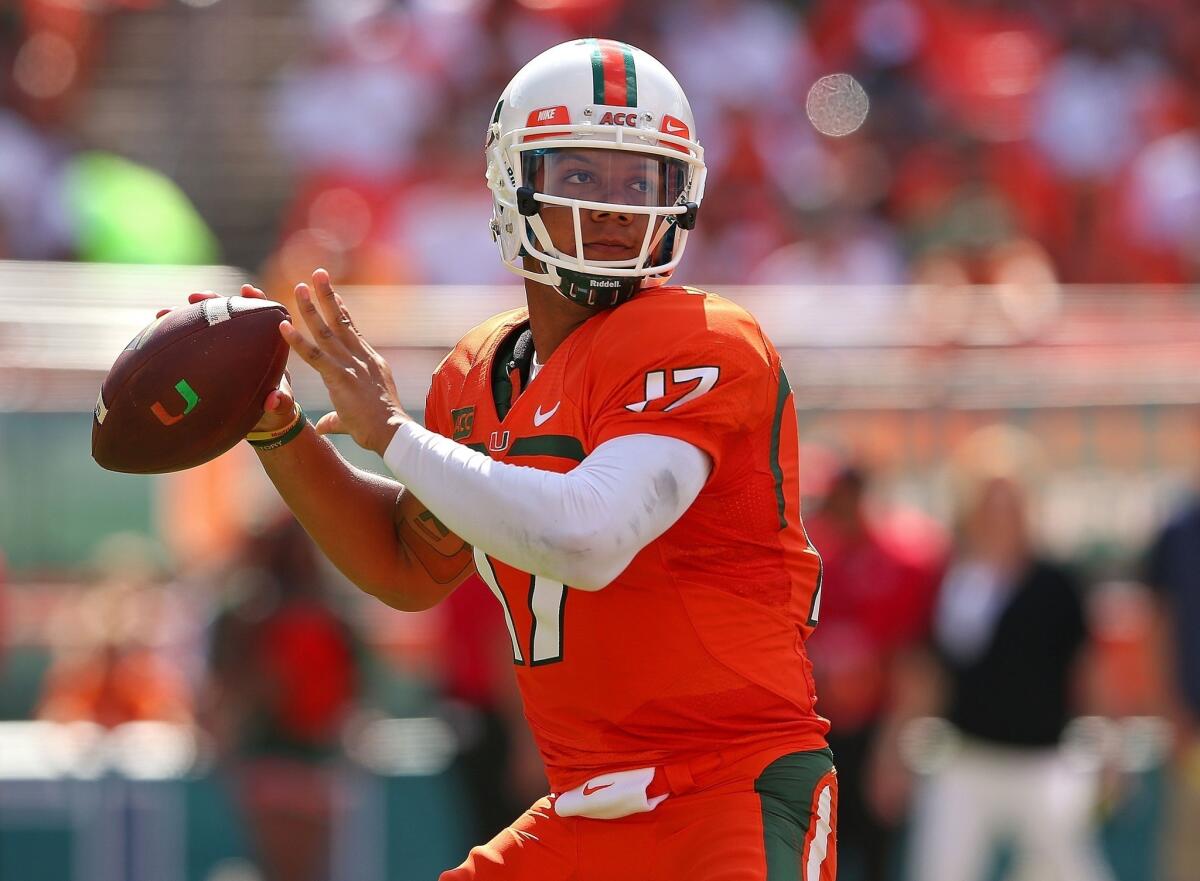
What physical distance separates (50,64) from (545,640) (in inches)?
316

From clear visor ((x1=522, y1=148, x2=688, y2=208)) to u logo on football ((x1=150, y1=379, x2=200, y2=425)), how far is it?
72 centimetres

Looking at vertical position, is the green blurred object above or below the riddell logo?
above

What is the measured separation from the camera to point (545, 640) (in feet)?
10.1

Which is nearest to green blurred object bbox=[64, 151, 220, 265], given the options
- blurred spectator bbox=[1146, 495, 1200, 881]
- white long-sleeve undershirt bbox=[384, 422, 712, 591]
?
blurred spectator bbox=[1146, 495, 1200, 881]

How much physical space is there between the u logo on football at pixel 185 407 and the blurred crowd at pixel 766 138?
4.92 metres

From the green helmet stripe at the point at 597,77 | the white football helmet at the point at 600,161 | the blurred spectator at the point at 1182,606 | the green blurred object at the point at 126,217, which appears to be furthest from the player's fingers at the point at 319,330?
the green blurred object at the point at 126,217

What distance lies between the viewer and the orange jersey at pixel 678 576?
9.82 feet

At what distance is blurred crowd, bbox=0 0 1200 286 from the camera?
344 inches

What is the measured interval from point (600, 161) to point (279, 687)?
11.7 feet

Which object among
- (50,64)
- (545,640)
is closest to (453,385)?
(545,640)

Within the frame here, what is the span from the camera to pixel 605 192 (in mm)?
3225

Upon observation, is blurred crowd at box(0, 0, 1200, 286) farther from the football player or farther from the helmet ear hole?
the football player

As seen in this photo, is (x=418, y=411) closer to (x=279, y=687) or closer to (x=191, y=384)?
(x=279, y=687)

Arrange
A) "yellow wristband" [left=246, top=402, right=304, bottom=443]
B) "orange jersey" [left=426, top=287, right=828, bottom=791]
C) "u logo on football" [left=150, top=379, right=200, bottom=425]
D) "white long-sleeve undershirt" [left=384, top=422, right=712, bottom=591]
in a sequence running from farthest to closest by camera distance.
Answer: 1. "yellow wristband" [left=246, top=402, right=304, bottom=443]
2. "u logo on football" [left=150, top=379, right=200, bottom=425]
3. "orange jersey" [left=426, top=287, right=828, bottom=791]
4. "white long-sleeve undershirt" [left=384, top=422, right=712, bottom=591]
